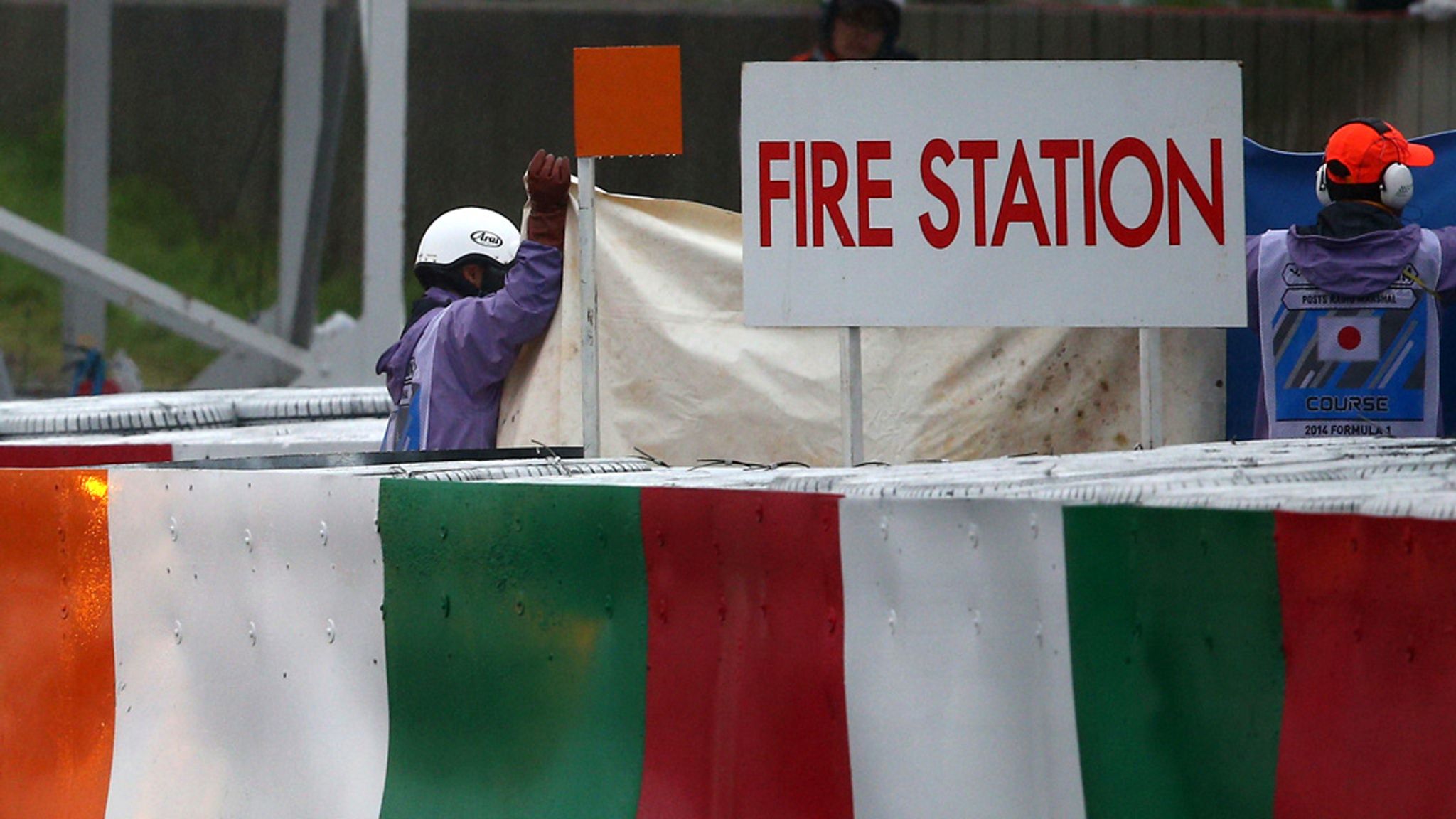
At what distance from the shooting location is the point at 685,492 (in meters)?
3.86

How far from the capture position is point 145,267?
2147 cm

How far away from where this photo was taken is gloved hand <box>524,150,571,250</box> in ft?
21.1

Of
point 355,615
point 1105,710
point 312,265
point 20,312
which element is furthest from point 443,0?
point 1105,710

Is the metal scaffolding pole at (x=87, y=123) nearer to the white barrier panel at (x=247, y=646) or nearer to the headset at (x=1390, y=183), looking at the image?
the headset at (x=1390, y=183)

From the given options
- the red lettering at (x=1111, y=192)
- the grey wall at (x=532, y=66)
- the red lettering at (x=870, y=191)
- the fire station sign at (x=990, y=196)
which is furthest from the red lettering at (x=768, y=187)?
the grey wall at (x=532, y=66)

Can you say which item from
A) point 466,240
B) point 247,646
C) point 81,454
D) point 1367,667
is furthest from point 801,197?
point 81,454

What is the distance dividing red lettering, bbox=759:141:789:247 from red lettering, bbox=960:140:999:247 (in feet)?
1.42

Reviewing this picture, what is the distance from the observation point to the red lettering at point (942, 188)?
5.30m

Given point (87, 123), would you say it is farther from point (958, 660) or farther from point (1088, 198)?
point (958, 660)

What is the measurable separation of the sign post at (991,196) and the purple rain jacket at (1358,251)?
733 mm

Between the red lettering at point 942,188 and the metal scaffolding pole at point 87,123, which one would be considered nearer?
the red lettering at point 942,188

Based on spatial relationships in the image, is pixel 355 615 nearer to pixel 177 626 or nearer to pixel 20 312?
pixel 177 626

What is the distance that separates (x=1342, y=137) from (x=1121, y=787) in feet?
11.0

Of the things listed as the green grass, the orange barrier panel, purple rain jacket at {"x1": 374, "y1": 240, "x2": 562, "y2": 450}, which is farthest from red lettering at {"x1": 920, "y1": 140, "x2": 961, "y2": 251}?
the green grass
